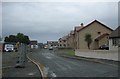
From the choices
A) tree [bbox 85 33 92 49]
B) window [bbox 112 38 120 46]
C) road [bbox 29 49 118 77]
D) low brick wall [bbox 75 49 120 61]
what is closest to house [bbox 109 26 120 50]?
window [bbox 112 38 120 46]

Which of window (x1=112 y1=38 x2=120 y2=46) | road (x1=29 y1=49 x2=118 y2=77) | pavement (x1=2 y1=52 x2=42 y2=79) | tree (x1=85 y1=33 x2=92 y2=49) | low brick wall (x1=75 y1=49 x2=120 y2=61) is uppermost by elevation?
tree (x1=85 y1=33 x2=92 y2=49)

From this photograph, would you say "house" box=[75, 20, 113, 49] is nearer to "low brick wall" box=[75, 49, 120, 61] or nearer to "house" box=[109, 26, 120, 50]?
"house" box=[109, 26, 120, 50]

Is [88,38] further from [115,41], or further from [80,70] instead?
[80,70]

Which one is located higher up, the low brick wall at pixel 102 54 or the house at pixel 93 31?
the house at pixel 93 31

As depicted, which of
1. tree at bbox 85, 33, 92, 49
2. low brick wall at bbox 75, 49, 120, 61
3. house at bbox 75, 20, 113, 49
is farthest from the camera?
house at bbox 75, 20, 113, 49

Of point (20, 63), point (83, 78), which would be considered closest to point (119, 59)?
point (20, 63)

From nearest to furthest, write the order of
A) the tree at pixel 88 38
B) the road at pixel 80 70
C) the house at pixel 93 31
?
the road at pixel 80 70 → the tree at pixel 88 38 → the house at pixel 93 31

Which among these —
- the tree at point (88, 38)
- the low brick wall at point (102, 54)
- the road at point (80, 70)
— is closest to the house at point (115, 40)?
the low brick wall at point (102, 54)

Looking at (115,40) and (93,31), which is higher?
(93,31)

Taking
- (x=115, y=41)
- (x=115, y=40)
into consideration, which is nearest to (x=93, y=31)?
(x=115, y=40)

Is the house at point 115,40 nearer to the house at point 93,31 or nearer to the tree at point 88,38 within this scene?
the tree at point 88,38

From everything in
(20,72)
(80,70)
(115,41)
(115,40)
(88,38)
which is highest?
(88,38)

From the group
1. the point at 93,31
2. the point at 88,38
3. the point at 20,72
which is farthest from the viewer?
the point at 93,31

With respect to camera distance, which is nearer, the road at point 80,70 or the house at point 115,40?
the road at point 80,70
